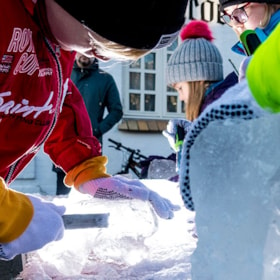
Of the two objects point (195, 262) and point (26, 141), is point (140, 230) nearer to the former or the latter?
point (26, 141)

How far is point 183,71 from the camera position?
2.22m

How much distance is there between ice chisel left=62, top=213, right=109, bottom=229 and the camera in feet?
3.17

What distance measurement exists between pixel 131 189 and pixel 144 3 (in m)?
0.49

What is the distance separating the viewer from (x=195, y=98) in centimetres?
210

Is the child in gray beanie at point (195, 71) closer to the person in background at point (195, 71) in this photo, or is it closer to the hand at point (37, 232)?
the person in background at point (195, 71)

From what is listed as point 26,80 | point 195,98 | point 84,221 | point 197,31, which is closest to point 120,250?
point 84,221

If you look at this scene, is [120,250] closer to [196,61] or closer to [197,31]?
[196,61]

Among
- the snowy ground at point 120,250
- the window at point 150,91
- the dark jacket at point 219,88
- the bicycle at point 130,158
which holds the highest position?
the dark jacket at point 219,88

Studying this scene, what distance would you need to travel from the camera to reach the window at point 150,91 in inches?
225

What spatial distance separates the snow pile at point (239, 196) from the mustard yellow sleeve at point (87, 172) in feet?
2.35

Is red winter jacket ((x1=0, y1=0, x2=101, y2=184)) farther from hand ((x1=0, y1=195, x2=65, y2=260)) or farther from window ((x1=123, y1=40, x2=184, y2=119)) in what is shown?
window ((x1=123, y1=40, x2=184, y2=119))

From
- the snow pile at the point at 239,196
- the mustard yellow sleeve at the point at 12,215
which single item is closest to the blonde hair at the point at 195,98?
the mustard yellow sleeve at the point at 12,215

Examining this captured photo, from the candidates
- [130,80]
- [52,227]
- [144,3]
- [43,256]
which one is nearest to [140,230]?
[43,256]

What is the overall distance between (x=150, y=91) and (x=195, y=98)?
150 inches
